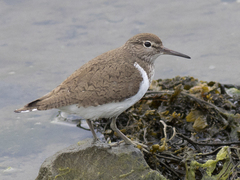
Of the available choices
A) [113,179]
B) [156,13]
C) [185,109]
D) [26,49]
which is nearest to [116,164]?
[113,179]

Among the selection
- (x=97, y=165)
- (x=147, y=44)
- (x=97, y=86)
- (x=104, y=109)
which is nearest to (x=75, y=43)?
(x=147, y=44)

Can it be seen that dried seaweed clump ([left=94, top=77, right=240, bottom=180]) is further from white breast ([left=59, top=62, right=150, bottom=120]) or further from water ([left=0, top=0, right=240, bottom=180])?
water ([left=0, top=0, right=240, bottom=180])

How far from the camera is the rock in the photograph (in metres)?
4.75

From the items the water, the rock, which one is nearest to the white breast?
the rock

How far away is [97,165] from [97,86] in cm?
112

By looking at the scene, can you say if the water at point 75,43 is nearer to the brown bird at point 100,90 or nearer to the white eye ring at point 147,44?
the brown bird at point 100,90

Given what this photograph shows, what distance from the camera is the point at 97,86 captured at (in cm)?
488

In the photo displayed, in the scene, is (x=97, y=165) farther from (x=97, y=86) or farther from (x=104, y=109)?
(x=97, y=86)

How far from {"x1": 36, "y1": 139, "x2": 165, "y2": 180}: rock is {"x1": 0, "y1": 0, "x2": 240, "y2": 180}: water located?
1.36m

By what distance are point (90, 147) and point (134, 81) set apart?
1196 mm

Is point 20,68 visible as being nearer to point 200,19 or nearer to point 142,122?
point 142,122

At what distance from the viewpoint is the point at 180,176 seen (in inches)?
207

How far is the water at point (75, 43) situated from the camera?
22.4 ft

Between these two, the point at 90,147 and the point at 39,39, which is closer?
the point at 90,147
